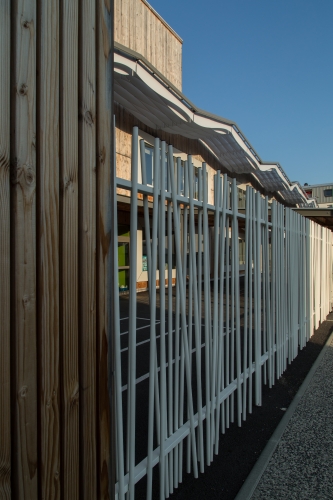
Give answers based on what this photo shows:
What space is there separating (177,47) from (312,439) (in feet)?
52.5

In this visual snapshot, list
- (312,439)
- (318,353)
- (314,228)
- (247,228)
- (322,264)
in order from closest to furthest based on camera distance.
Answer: (312,439) → (247,228) → (318,353) → (314,228) → (322,264)

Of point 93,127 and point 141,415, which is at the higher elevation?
point 93,127

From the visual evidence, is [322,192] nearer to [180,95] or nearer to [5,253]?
[180,95]

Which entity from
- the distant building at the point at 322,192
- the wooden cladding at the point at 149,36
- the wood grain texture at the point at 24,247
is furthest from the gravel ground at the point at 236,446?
the distant building at the point at 322,192

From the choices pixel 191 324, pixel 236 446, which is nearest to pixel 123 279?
pixel 236 446

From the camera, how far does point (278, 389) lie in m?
4.48

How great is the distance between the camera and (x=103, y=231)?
1651 millimetres

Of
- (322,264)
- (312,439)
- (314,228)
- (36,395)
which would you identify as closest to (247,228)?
(312,439)

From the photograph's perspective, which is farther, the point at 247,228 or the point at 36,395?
the point at 247,228

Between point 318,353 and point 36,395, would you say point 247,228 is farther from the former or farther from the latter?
point 318,353

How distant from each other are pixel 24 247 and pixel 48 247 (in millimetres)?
101

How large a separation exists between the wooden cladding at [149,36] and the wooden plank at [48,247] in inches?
458

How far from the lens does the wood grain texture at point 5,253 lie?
3.99 ft

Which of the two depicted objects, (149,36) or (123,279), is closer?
(149,36)
